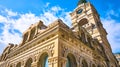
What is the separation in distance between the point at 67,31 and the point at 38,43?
12.6 ft

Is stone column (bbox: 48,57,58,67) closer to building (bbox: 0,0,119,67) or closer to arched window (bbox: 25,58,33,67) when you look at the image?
building (bbox: 0,0,119,67)

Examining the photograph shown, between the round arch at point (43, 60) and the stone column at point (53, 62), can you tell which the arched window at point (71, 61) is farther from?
the stone column at point (53, 62)

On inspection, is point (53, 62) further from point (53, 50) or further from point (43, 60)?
point (43, 60)

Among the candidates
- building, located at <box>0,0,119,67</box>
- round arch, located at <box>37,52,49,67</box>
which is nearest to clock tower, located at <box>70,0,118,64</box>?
building, located at <box>0,0,119,67</box>

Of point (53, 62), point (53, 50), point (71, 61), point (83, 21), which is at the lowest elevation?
point (53, 62)

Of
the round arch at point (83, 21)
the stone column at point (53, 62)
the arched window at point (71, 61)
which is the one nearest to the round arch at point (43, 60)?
the stone column at point (53, 62)

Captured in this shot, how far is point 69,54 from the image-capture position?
1894 cm

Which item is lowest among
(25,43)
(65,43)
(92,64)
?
(92,64)

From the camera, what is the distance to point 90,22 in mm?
34688

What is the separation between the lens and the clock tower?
104 ft

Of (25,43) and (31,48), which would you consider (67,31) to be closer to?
(31,48)

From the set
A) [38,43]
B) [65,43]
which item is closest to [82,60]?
[65,43]

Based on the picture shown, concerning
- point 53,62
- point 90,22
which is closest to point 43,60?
point 53,62

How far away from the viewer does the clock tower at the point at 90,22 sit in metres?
31.6
